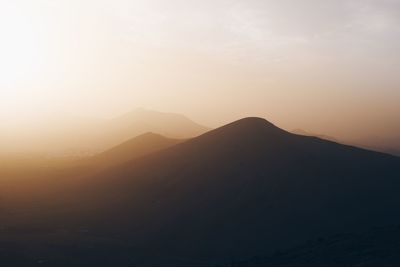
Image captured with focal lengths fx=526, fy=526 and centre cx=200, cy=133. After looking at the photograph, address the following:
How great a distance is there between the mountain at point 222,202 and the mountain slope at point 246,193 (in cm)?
8

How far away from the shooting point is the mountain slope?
123ft

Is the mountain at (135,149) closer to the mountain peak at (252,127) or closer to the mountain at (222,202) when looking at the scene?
the mountain peak at (252,127)

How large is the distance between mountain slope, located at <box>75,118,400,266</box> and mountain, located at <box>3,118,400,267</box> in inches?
3.3

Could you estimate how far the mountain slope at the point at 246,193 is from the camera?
123 ft

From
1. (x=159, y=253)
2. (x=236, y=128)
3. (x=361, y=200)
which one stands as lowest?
(x=159, y=253)

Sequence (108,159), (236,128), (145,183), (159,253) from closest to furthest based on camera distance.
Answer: (159,253), (145,183), (236,128), (108,159)

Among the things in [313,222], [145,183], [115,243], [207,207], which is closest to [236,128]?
[145,183]

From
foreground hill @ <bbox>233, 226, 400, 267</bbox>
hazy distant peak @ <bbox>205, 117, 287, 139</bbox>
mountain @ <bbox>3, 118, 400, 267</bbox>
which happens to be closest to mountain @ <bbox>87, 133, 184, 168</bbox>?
hazy distant peak @ <bbox>205, 117, 287, 139</bbox>

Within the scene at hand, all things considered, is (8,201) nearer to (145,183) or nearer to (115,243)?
(145,183)

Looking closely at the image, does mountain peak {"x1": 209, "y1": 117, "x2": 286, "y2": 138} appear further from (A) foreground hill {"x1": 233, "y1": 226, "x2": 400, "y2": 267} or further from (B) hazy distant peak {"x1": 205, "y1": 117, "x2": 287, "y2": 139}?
(A) foreground hill {"x1": 233, "y1": 226, "x2": 400, "y2": 267}

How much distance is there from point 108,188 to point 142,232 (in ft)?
44.2

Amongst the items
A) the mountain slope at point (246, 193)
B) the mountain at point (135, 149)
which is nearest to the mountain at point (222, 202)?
the mountain slope at point (246, 193)

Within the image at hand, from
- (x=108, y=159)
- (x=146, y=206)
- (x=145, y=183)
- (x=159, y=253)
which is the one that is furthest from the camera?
(x=108, y=159)

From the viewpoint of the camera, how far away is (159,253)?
3500 centimetres
